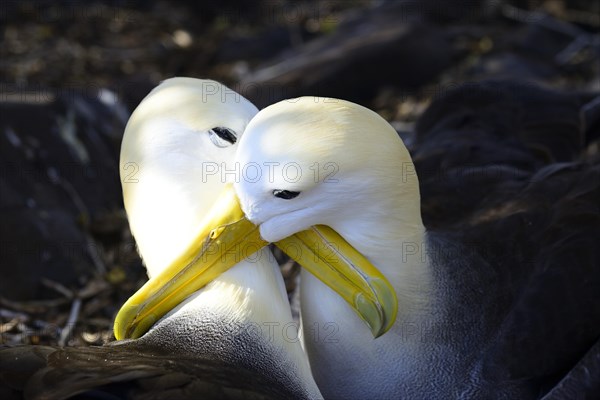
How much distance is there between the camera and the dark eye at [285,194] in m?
4.44

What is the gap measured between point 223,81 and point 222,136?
457cm

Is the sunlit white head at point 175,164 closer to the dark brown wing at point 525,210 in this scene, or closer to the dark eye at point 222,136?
the dark eye at point 222,136

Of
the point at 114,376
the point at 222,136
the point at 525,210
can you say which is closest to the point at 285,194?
the point at 222,136

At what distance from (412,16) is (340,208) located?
5.45 m

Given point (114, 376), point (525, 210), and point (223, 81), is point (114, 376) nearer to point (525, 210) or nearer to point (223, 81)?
point (525, 210)

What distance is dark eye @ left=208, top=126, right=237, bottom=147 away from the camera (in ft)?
16.6

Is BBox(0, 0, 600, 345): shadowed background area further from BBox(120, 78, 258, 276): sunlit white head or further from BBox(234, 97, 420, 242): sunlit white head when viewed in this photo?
BBox(120, 78, 258, 276): sunlit white head

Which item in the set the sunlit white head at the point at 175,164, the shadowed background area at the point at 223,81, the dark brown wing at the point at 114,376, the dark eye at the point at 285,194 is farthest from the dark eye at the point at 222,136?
the shadowed background area at the point at 223,81

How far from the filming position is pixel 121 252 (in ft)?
23.5

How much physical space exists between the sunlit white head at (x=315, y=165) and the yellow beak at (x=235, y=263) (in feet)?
0.36

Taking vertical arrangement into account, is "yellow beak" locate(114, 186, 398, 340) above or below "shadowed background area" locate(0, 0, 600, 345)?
above

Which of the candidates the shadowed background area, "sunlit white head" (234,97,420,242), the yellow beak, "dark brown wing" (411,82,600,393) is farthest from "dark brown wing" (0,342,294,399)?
the shadowed background area

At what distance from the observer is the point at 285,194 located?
176 inches

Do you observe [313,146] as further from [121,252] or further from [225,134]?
[121,252]
